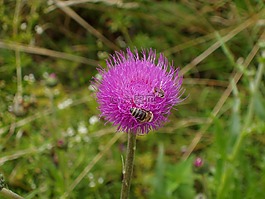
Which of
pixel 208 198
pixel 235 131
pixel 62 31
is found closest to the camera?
pixel 235 131

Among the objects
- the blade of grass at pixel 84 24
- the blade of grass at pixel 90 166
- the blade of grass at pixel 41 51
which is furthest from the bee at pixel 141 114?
the blade of grass at pixel 84 24

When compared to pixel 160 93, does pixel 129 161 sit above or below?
below

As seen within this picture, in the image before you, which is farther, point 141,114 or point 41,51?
point 41,51

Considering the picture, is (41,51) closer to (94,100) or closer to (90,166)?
(94,100)

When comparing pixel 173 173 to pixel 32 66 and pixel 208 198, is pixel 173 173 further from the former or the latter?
pixel 32 66

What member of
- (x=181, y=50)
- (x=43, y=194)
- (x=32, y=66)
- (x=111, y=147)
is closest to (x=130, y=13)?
(x=181, y=50)

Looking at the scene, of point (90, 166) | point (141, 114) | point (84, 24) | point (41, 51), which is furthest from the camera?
point (84, 24)

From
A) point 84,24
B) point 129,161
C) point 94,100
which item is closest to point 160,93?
point 129,161

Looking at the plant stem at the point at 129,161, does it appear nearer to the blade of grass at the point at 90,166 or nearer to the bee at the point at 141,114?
the bee at the point at 141,114
